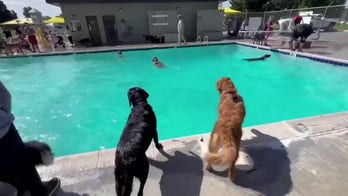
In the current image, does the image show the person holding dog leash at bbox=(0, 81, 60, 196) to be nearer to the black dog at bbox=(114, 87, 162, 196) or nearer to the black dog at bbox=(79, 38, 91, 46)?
the black dog at bbox=(114, 87, 162, 196)

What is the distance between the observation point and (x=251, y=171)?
2533 mm

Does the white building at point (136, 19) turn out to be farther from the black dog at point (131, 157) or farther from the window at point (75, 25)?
the black dog at point (131, 157)

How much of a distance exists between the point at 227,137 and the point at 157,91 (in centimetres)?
636

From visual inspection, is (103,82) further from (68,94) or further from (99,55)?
(99,55)

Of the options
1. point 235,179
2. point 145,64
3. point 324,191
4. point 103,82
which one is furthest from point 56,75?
point 324,191

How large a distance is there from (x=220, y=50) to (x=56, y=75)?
995 centimetres

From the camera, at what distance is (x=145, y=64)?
37.9 feet

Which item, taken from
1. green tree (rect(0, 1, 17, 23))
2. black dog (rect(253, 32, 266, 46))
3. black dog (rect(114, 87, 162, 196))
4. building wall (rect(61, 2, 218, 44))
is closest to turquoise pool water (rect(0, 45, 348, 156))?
black dog (rect(253, 32, 266, 46))

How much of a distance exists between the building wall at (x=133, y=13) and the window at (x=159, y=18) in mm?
705

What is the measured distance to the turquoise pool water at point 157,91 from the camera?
19.1 feet

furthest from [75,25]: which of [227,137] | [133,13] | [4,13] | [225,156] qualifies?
[4,13]

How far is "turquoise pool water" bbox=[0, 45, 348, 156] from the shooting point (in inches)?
229

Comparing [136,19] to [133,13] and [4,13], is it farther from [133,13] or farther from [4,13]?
[4,13]

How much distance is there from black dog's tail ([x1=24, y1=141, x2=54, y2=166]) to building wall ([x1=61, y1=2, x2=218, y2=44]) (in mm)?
16865
